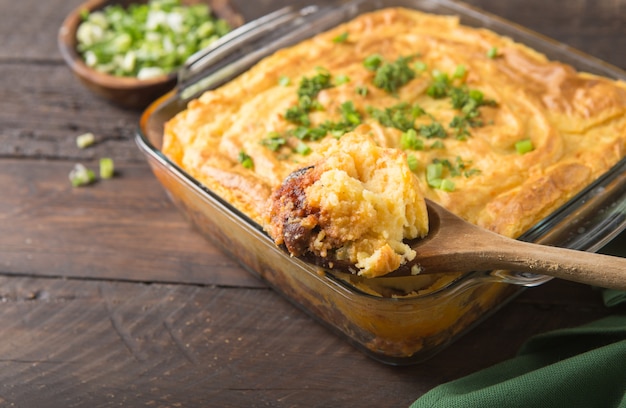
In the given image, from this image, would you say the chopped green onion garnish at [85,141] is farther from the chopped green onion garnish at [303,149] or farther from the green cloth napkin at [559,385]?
the green cloth napkin at [559,385]

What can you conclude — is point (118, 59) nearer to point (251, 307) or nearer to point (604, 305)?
point (251, 307)

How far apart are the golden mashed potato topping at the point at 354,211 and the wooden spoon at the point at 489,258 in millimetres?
58

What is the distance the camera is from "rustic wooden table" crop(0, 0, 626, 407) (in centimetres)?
274

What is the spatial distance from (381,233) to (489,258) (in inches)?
14.1

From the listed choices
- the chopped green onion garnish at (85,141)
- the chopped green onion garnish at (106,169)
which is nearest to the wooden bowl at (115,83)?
the chopped green onion garnish at (85,141)

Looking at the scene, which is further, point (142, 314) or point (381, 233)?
point (142, 314)

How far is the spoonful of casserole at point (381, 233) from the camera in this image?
7.45 ft

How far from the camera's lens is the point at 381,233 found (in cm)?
234

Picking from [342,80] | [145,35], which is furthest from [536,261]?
[145,35]

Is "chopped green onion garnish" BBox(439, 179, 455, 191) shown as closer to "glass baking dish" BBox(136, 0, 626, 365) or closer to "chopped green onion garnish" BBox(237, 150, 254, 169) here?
"glass baking dish" BBox(136, 0, 626, 365)

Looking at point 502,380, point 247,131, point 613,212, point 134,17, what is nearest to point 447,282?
point 502,380

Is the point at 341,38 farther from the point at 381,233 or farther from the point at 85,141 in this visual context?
the point at 381,233

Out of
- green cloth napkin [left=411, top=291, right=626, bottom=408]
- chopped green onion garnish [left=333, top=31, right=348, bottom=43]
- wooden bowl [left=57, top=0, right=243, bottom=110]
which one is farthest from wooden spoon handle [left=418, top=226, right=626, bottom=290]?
wooden bowl [left=57, top=0, right=243, bottom=110]

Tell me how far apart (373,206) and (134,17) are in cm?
277
